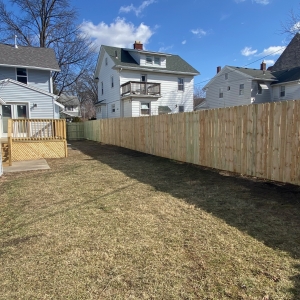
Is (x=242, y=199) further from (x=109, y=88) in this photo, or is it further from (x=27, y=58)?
(x=109, y=88)

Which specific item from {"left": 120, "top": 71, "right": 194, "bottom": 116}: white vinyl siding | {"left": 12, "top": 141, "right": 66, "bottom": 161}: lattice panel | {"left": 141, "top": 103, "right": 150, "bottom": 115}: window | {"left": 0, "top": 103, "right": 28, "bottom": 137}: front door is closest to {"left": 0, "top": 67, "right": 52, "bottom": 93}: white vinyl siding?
{"left": 0, "top": 103, "right": 28, "bottom": 137}: front door

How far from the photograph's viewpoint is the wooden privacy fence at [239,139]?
4.82 metres

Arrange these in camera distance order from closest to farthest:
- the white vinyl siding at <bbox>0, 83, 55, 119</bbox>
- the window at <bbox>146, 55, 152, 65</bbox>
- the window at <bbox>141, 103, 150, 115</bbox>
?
the white vinyl siding at <bbox>0, 83, 55, 119</bbox> → the window at <bbox>141, 103, 150, 115</bbox> → the window at <bbox>146, 55, 152, 65</bbox>

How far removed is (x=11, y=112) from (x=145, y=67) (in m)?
13.6

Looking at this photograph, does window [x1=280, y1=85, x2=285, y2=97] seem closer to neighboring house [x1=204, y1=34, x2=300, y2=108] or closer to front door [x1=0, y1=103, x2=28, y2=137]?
neighboring house [x1=204, y1=34, x2=300, y2=108]

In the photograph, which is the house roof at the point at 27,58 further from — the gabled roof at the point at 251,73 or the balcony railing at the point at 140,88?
the gabled roof at the point at 251,73

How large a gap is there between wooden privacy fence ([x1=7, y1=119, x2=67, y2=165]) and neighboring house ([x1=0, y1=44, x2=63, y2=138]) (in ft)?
13.2

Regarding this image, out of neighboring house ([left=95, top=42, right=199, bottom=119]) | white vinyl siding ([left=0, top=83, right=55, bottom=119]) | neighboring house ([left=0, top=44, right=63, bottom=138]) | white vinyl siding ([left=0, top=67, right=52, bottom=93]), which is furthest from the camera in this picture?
neighboring house ([left=95, top=42, right=199, bottom=119])

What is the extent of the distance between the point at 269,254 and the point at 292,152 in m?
2.80

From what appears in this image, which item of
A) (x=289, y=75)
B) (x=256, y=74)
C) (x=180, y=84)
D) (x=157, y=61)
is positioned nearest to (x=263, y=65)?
(x=256, y=74)

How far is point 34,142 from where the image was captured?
10.6 metres

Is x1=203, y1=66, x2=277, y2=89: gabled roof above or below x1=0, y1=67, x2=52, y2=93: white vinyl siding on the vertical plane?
above

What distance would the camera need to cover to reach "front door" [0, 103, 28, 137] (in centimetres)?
1516

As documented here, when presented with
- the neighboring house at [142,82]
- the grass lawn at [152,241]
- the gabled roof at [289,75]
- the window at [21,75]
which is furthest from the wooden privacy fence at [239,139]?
the gabled roof at [289,75]
